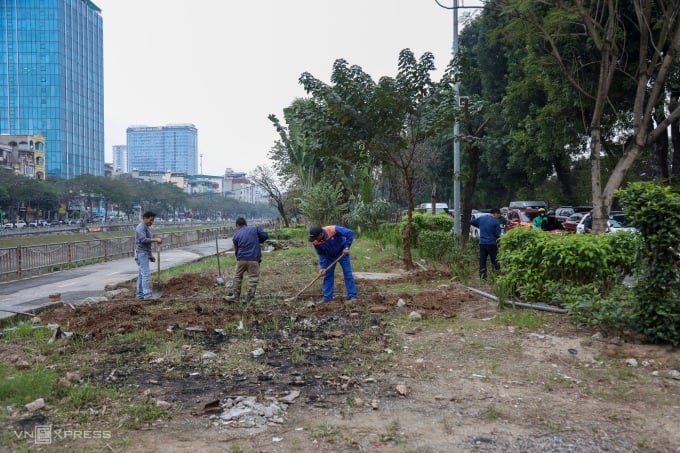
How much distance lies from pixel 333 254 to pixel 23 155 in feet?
241

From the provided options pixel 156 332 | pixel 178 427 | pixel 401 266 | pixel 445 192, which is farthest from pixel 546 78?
pixel 445 192

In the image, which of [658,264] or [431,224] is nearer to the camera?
[658,264]

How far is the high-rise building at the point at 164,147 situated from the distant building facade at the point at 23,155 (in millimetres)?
77074

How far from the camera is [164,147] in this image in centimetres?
15775

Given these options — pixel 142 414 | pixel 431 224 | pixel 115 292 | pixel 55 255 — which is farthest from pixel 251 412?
pixel 55 255

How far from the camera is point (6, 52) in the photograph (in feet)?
309

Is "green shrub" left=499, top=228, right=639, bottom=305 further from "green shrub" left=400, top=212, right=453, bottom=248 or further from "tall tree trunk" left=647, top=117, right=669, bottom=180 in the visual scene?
"tall tree trunk" left=647, top=117, right=669, bottom=180

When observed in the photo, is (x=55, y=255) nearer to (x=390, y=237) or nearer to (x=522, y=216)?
(x=390, y=237)

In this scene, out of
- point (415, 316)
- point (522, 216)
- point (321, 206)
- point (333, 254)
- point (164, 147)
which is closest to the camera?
point (415, 316)

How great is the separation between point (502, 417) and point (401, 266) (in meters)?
9.46

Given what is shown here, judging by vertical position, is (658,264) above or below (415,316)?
above

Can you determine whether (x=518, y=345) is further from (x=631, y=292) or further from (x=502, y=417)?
(x=502, y=417)

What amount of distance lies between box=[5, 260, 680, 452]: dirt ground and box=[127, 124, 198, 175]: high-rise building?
155 m

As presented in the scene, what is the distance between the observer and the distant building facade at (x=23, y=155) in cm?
6347
